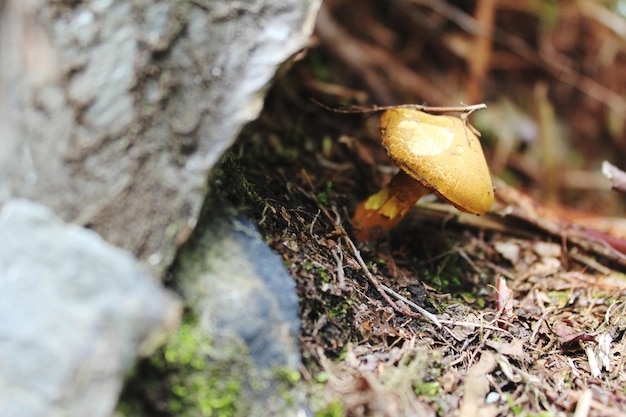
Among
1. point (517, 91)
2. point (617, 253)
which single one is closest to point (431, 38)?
point (517, 91)

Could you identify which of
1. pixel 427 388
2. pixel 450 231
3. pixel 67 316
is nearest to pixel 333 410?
pixel 427 388

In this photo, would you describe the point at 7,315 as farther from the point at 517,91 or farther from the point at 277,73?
the point at 517,91

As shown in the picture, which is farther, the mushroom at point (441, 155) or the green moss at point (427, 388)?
the mushroom at point (441, 155)

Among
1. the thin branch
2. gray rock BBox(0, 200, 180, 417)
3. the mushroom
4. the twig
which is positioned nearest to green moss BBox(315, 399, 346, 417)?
gray rock BBox(0, 200, 180, 417)

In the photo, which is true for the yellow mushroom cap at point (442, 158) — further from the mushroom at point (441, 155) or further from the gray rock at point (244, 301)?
the gray rock at point (244, 301)

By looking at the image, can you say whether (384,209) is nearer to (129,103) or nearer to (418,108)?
(418,108)

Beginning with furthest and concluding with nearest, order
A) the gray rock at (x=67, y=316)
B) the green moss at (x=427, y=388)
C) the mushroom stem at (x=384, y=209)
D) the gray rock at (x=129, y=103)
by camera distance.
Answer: the mushroom stem at (x=384, y=209) → the green moss at (x=427, y=388) → the gray rock at (x=129, y=103) → the gray rock at (x=67, y=316)

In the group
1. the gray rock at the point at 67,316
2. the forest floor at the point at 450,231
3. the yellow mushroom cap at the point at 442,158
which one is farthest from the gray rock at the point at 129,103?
the yellow mushroom cap at the point at 442,158
